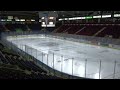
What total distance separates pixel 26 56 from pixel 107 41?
12825 millimetres

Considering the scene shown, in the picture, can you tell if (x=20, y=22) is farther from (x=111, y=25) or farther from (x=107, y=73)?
(x=107, y=73)

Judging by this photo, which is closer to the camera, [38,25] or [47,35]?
[47,35]

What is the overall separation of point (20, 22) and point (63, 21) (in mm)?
12572
